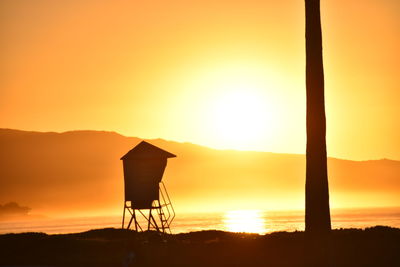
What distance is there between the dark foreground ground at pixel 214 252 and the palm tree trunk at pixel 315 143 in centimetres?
107

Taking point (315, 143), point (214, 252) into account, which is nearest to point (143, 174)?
point (214, 252)

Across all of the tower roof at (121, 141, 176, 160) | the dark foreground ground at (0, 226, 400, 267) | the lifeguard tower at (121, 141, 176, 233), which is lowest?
the dark foreground ground at (0, 226, 400, 267)

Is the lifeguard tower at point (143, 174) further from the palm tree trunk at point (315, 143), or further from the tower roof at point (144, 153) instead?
the palm tree trunk at point (315, 143)

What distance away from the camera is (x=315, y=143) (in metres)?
30.8

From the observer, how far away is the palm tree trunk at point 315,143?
30.7 metres

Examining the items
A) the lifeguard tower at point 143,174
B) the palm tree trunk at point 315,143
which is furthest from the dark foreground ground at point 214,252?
the lifeguard tower at point 143,174

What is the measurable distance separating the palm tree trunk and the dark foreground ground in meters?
1.07

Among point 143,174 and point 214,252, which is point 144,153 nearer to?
point 143,174

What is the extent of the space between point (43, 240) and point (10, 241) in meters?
1.56

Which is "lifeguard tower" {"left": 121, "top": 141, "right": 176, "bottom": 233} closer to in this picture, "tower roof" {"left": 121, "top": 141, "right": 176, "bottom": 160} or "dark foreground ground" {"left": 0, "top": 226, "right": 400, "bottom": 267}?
"tower roof" {"left": 121, "top": 141, "right": 176, "bottom": 160}

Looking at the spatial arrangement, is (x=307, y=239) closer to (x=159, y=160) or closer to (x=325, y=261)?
(x=325, y=261)

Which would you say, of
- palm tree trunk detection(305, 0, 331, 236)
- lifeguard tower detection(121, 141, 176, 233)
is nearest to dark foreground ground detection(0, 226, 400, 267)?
palm tree trunk detection(305, 0, 331, 236)

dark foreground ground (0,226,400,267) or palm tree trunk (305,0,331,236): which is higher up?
palm tree trunk (305,0,331,236)

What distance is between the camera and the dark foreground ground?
94.6ft
